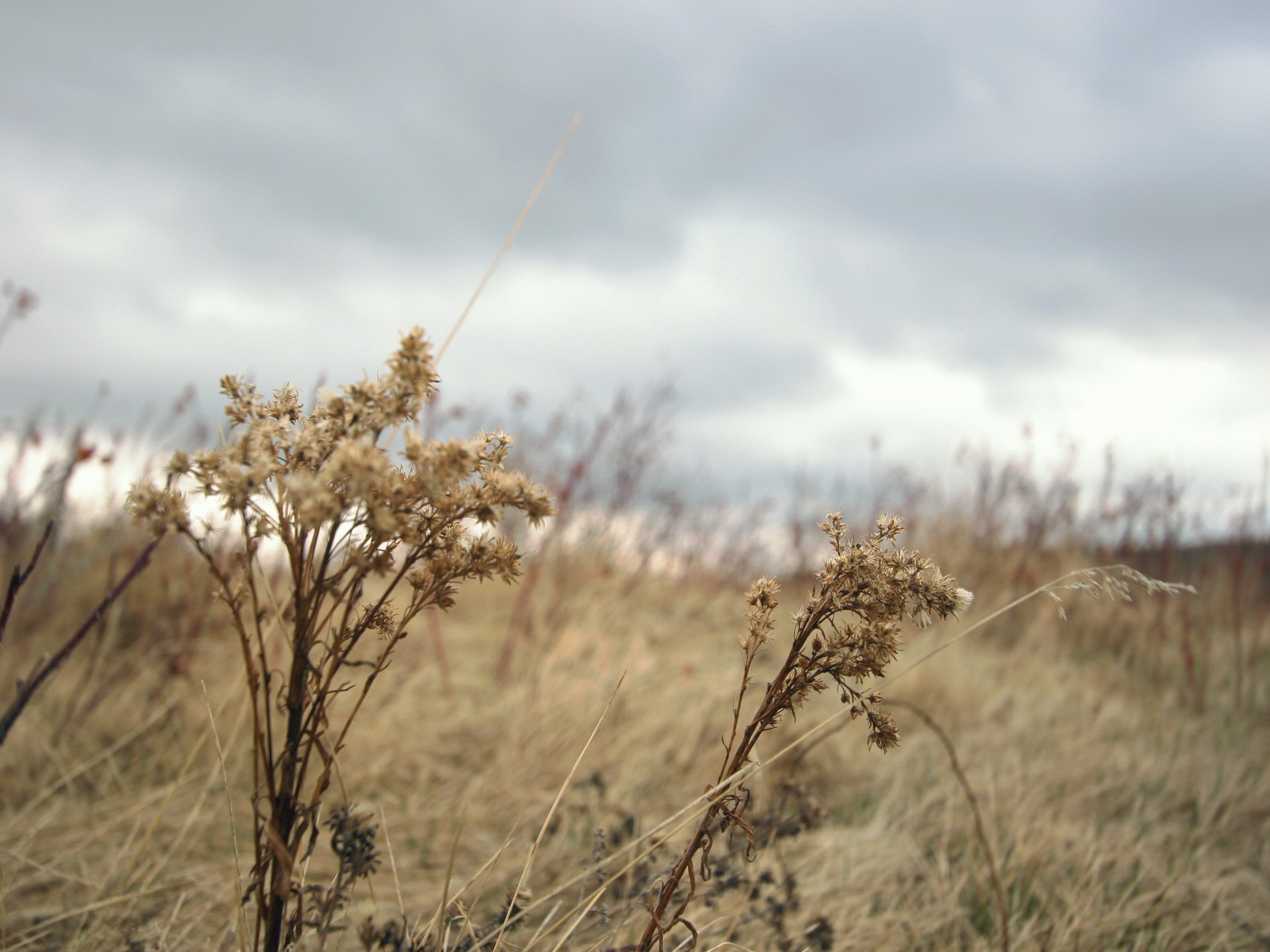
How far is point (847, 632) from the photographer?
1213 millimetres

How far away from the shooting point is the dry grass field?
5.41 ft

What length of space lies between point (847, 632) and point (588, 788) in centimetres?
213

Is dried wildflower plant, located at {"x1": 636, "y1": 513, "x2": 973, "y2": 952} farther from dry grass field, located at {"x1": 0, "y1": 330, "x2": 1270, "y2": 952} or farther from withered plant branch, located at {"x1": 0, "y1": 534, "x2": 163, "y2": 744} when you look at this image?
withered plant branch, located at {"x1": 0, "y1": 534, "x2": 163, "y2": 744}

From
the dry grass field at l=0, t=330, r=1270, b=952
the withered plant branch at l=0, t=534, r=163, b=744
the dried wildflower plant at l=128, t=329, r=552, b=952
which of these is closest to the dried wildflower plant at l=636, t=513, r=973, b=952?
the dry grass field at l=0, t=330, r=1270, b=952

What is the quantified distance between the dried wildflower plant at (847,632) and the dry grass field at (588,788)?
0.06 ft

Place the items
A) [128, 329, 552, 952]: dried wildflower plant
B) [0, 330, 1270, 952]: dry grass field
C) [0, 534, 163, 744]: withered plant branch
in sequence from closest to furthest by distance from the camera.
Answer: [128, 329, 552, 952]: dried wildflower plant < [0, 534, 163, 744]: withered plant branch < [0, 330, 1270, 952]: dry grass field

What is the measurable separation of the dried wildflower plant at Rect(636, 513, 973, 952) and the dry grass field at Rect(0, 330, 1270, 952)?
0.06 ft

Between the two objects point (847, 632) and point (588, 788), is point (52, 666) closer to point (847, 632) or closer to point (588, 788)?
point (847, 632)

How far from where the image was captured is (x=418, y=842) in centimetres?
275

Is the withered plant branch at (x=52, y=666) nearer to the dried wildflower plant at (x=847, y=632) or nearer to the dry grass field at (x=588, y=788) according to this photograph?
the dry grass field at (x=588, y=788)

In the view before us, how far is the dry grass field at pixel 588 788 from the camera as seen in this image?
1649mm

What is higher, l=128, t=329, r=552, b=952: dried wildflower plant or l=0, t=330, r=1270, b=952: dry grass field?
l=128, t=329, r=552, b=952: dried wildflower plant

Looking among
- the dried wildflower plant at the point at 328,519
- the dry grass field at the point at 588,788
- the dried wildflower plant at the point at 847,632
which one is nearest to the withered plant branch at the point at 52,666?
the dry grass field at the point at 588,788

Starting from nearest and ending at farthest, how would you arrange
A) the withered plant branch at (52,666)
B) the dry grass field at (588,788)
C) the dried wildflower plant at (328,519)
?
the dried wildflower plant at (328,519)
the withered plant branch at (52,666)
the dry grass field at (588,788)
